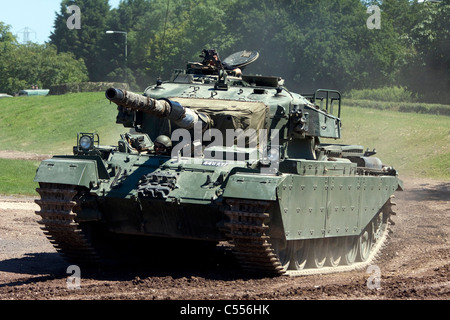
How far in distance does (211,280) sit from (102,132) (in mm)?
34870

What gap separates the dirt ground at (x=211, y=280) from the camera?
12016mm

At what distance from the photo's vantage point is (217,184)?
44.5 ft

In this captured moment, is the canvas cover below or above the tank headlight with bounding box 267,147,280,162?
above

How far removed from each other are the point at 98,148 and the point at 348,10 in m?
47.7

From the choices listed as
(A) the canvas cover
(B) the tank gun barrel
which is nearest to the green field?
(A) the canvas cover

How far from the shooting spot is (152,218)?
45.6 ft

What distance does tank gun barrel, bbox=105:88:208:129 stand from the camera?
12.0 meters

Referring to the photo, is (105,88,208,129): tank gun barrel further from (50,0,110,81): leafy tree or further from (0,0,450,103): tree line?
(50,0,110,81): leafy tree

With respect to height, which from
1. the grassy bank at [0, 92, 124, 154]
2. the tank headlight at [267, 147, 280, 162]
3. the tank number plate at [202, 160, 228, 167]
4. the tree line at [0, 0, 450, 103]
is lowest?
the grassy bank at [0, 92, 124, 154]

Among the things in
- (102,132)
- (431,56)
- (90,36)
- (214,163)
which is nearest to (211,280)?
(214,163)

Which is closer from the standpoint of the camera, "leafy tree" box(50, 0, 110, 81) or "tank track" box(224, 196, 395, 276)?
"tank track" box(224, 196, 395, 276)

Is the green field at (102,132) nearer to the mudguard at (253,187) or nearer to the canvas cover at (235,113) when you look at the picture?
the canvas cover at (235,113)

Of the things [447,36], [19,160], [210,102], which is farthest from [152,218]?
[447,36]

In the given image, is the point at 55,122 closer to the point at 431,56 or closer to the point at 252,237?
the point at 431,56
